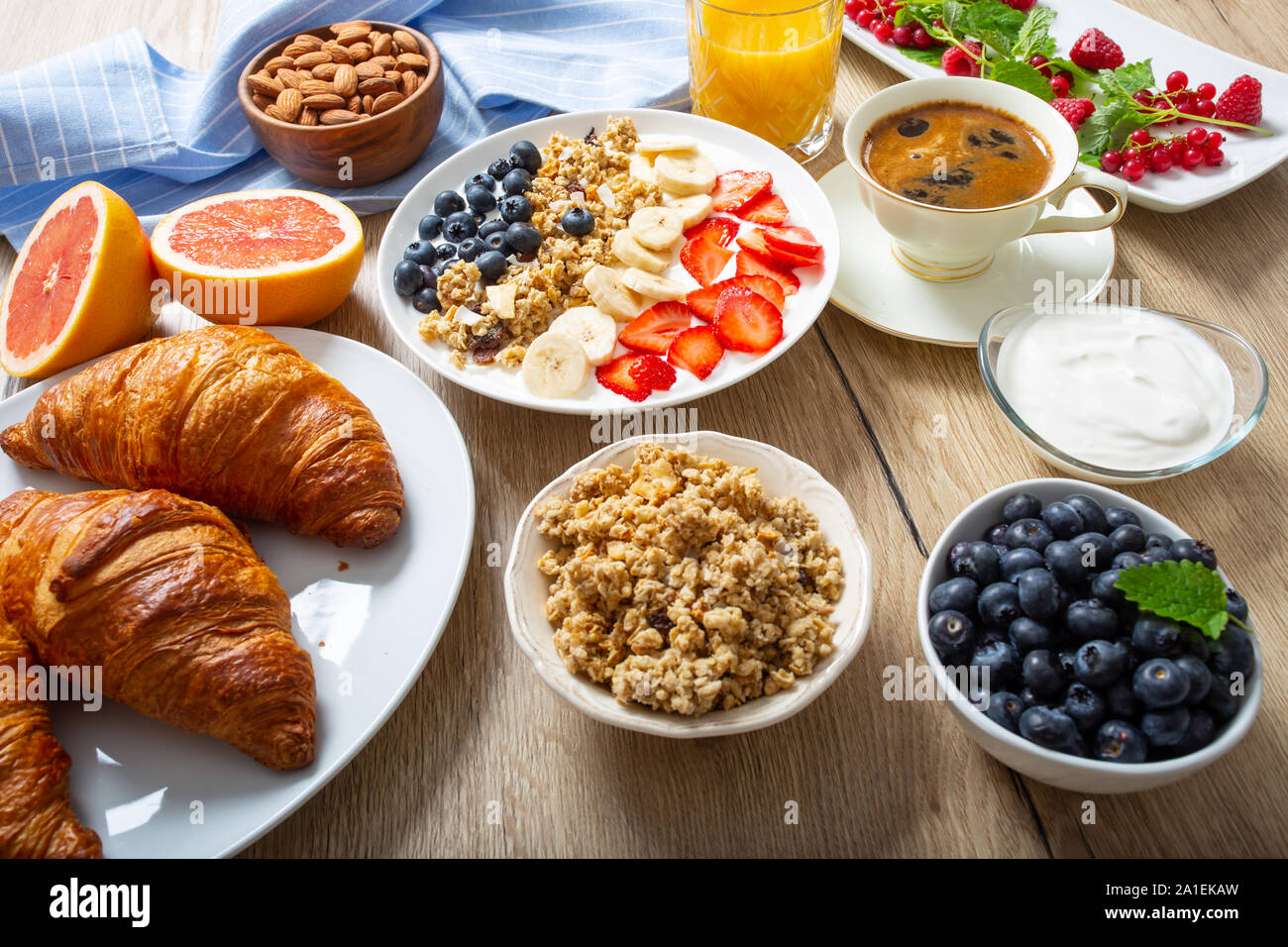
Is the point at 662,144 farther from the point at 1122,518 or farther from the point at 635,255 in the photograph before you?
the point at 1122,518

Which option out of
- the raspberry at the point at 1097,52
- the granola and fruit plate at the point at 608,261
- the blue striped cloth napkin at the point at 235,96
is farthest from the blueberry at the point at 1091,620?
the blue striped cloth napkin at the point at 235,96

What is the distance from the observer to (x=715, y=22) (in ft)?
5.72

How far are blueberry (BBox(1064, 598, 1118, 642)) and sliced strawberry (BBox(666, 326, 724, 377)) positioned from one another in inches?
25.0

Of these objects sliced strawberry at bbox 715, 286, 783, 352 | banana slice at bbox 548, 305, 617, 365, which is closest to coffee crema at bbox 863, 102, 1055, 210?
sliced strawberry at bbox 715, 286, 783, 352

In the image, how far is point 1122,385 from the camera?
126 cm

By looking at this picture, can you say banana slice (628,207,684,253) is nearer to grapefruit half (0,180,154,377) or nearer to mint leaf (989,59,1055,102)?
mint leaf (989,59,1055,102)

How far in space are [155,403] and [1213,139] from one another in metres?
1.89

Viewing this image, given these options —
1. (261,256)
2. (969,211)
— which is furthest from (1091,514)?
(261,256)

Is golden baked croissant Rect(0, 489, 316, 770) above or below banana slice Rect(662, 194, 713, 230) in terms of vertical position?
below

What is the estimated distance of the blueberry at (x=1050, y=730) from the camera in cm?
90

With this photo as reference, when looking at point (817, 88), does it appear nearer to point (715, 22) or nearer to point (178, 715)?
point (715, 22)

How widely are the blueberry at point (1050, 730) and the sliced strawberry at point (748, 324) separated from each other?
698mm

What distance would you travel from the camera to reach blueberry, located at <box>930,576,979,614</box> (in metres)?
1.01

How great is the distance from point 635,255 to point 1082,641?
95 centimetres
